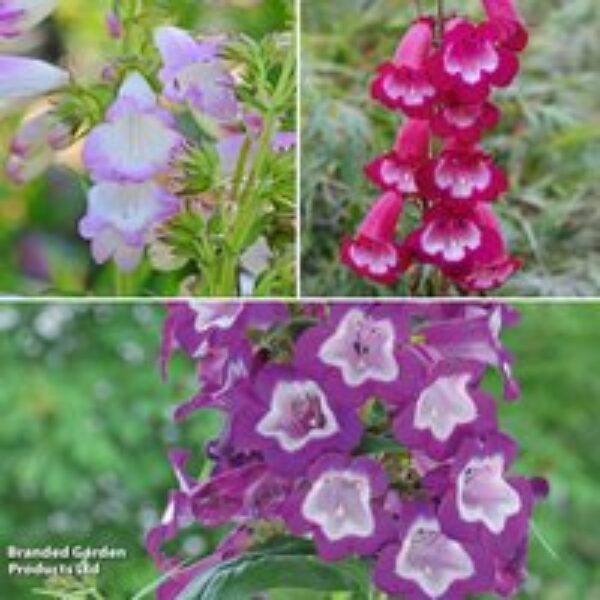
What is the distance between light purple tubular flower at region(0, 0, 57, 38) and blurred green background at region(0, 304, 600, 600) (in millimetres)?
237

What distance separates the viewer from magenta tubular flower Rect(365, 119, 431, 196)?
137cm

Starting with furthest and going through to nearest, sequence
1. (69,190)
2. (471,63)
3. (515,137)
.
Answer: (515,137) → (69,190) → (471,63)

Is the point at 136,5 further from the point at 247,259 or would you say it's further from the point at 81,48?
the point at 247,259

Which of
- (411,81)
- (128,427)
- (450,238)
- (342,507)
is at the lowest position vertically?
(128,427)

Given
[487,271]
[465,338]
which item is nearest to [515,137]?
[487,271]

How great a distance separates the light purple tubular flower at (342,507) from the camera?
109 centimetres

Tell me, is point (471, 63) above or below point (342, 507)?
above

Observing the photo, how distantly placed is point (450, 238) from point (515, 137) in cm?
28

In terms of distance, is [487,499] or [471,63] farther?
[471,63]

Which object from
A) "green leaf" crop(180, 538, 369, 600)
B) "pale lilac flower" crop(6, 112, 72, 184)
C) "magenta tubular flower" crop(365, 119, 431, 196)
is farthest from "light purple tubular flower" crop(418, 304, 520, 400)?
"pale lilac flower" crop(6, 112, 72, 184)

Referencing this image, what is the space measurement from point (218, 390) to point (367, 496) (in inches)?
4.6

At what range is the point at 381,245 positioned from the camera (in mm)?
1391

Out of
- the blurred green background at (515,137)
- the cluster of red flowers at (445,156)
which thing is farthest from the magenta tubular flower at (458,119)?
the blurred green background at (515,137)

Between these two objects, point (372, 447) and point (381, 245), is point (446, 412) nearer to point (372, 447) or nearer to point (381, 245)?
point (372, 447)
